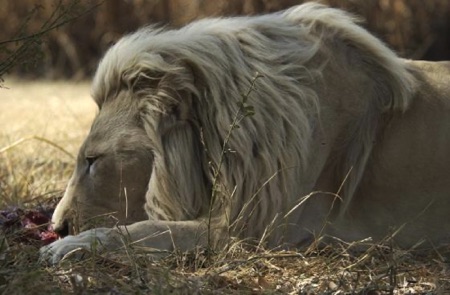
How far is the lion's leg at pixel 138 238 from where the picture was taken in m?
3.87

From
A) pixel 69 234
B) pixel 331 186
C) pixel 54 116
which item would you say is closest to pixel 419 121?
pixel 331 186

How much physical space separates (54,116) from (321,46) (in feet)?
16.6

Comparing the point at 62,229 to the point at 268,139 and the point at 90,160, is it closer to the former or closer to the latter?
the point at 90,160

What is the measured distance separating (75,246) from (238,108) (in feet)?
2.82

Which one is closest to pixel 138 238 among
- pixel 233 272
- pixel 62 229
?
pixel 233 272

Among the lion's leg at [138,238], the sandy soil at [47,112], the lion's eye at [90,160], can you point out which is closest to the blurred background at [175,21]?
the sandy soil at [47,112]

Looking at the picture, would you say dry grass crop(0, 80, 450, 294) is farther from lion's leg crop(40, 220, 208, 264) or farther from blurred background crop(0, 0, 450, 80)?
blurred background crop(0, 0, 450, 80)

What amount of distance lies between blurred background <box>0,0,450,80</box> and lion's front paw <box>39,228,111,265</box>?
4395 mm

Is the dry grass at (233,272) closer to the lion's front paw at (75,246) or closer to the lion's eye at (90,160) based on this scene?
the lion's front paw at (75,246)

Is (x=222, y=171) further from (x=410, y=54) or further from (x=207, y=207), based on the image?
(x=410, y=54)

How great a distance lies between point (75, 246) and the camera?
3877 mm

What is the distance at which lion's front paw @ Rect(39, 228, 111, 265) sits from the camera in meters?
3.81

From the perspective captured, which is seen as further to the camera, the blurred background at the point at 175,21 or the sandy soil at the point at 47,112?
the blurred background at the point at 175,21

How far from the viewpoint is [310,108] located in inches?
173
